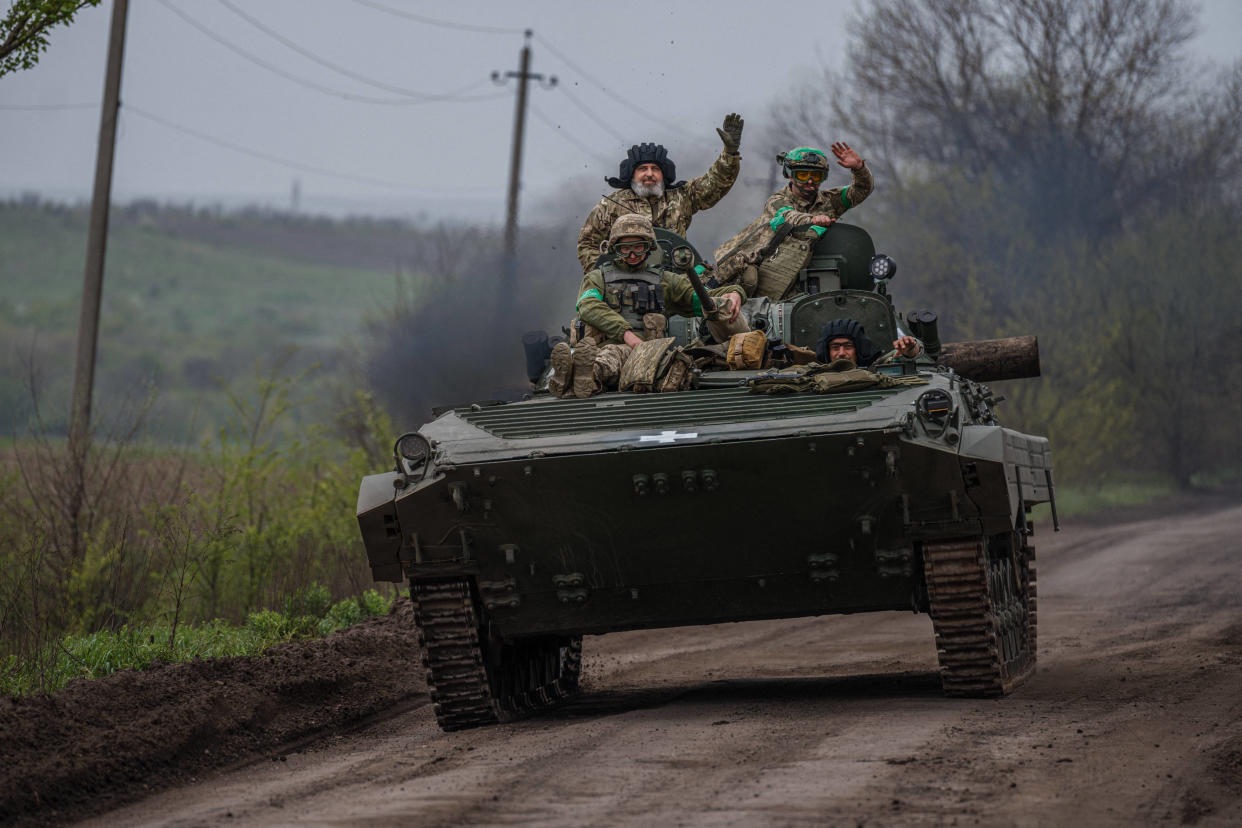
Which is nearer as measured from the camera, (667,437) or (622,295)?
(667,437)

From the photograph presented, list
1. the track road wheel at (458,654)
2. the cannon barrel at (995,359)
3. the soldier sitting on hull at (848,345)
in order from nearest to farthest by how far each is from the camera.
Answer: the track road wheel at (458,654), the soldier sitting on hull at (848,345), the cannon barrel at (995,359)

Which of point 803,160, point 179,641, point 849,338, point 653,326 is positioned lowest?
point 179,641

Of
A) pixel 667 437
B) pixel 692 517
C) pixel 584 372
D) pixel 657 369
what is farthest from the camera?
pixel 584 372

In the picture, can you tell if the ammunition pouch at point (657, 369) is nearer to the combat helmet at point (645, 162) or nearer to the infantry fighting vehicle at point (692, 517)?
the infantry fighting vehicle at point (692, 517)

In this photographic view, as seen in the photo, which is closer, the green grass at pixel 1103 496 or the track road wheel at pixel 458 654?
the track road wheel at pixel 458 654

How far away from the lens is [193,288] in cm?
7000

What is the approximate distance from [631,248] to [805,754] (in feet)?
13.1

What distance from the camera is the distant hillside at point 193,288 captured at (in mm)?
55594

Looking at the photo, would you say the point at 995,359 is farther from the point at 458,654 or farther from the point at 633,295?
the point at 458,654

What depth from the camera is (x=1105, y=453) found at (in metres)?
31.9

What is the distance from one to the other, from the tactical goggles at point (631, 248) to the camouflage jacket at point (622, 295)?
120mm

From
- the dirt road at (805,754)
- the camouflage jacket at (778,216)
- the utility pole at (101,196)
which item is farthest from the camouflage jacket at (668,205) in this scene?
the utility pole at (101,196)

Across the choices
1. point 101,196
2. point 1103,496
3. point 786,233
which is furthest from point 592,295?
point 1103,496

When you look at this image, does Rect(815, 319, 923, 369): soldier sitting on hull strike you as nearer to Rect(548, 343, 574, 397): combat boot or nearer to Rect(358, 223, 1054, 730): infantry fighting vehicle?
Rect(358, 223, 1054, 730): infantry fighting vehicle
